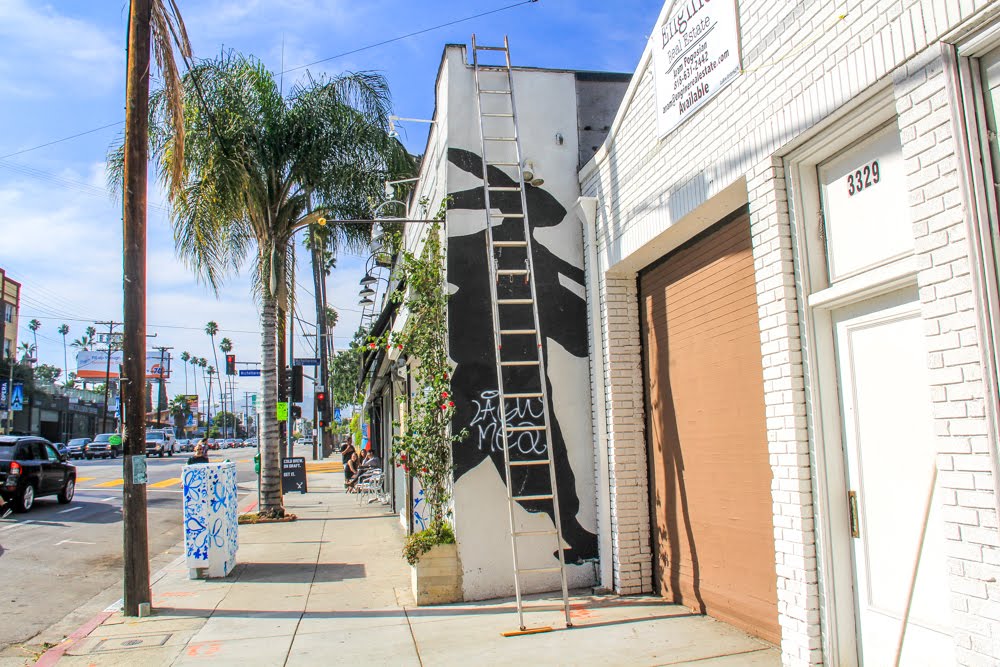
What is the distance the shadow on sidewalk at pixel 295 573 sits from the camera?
30.0 ft

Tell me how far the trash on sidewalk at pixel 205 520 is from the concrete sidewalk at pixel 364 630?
0.22 m

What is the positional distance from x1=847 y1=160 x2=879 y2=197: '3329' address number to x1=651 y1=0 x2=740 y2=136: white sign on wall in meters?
1.34

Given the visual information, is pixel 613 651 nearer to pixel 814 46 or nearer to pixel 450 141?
pixel 814 46

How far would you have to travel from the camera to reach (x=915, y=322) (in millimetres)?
4062

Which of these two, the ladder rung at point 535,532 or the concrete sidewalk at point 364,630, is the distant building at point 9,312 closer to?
the concrete sidewalk at point 364,630

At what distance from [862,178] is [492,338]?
4.30m

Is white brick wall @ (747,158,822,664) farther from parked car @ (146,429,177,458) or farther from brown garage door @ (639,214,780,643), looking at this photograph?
parked car @ (146,429,177,458)

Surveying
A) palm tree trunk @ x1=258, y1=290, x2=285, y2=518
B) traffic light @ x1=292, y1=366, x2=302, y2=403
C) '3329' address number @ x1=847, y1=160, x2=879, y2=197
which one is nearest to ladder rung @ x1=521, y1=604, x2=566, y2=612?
'3329' address number @ x1=847, y1=160, x2=879, y2=197

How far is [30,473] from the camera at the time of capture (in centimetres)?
1608

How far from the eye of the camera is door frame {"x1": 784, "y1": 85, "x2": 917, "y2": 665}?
4.53 metres

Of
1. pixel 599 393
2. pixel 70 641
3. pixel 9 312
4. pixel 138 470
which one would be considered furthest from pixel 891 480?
pixel 9 312

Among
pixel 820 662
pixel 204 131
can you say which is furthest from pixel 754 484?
pixel 204 131

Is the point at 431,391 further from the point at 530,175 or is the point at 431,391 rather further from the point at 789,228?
the point at 789,228

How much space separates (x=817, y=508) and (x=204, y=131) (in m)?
12.7
